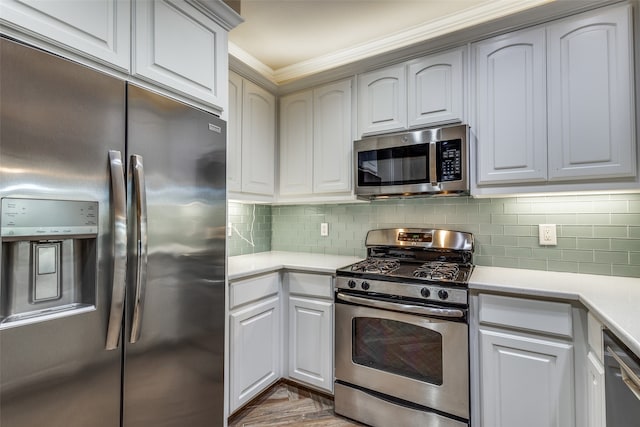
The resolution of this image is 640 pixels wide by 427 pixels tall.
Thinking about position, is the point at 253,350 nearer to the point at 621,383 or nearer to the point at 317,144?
the point at 317,144

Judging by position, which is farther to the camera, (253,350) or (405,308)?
(253,350)

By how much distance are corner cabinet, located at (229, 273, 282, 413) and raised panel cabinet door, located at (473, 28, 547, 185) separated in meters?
1.54

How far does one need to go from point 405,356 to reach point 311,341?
2.12ft

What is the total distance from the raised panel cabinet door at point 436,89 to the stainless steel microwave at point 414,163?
0.11 meters

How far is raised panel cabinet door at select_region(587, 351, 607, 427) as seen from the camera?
1.19m

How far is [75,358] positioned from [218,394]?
75 cm

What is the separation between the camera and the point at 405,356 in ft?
5.79

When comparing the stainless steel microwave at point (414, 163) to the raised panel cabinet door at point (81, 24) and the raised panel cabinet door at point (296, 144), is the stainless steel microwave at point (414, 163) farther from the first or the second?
the raised panel cabinet door at point (81, 24)

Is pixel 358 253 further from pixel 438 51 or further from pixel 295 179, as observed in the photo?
pixel 438 51

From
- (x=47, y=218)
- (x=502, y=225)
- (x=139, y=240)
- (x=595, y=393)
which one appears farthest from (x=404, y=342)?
(x=47, y=218)

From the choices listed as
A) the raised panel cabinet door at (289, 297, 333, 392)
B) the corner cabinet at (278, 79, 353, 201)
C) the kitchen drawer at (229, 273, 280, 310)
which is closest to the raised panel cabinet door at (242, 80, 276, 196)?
the corner cabinet at (278, 79, 353, 201)

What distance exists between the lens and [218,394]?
5.11 ft

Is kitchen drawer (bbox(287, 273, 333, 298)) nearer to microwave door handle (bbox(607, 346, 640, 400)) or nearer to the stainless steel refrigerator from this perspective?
the stainless steel refrigerator

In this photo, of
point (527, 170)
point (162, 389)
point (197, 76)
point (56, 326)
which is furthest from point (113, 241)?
point (527, 170)
